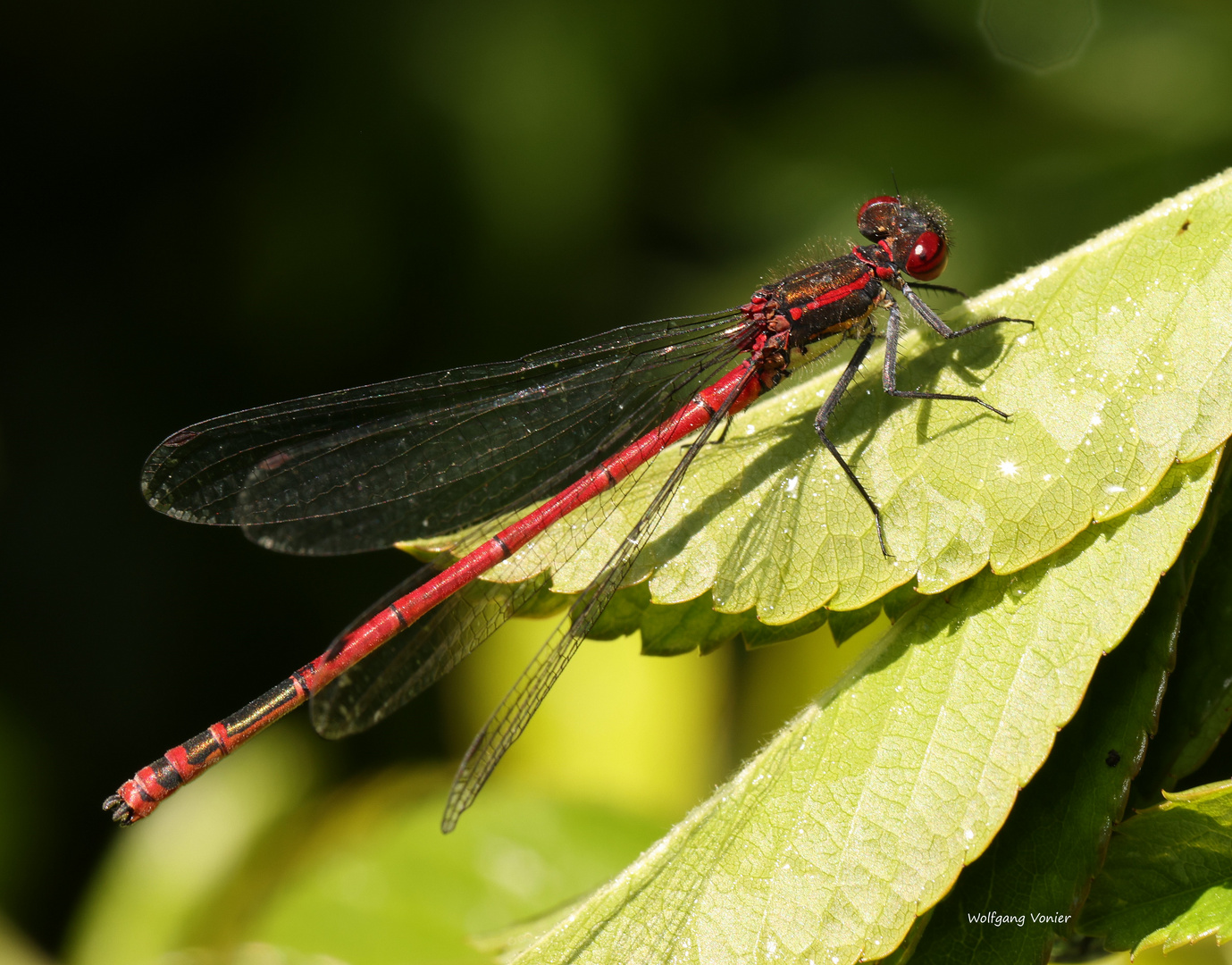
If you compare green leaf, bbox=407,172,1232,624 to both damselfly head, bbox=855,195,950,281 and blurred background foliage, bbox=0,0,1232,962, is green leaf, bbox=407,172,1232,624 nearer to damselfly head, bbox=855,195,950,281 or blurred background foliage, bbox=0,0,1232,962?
damselfly head, bbox=855,195,950,281

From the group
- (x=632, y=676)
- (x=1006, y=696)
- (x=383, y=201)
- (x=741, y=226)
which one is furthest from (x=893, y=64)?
(x=1006, y=696)

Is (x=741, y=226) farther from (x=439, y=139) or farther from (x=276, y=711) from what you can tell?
(x=276, y=711)

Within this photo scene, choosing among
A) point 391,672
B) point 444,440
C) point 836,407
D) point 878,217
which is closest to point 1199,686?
point 836,407

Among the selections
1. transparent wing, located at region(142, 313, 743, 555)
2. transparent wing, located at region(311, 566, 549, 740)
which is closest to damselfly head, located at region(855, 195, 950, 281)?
transparent wing, located at region(142, 313, 743, 555)

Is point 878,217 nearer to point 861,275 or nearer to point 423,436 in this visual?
point 861,275

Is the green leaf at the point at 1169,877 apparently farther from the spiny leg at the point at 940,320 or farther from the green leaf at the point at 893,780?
the spiny leg at the point at 940,320
